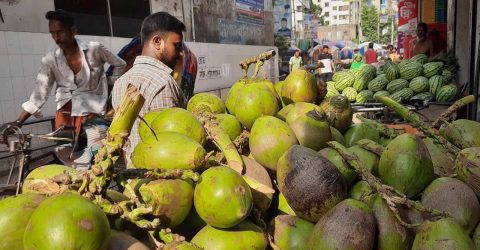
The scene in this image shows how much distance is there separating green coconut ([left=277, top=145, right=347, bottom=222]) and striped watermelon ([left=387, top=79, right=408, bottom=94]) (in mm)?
4799

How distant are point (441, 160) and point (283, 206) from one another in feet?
2.87

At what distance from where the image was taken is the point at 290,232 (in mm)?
1516

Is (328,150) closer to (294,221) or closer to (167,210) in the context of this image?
(294,221)

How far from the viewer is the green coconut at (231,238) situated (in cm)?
133

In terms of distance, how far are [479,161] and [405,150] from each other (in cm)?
30

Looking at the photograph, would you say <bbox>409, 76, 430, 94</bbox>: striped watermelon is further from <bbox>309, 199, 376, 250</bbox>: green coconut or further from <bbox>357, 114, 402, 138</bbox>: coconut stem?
<bbox>309, 199, 376, 250</bbox>: green coconut

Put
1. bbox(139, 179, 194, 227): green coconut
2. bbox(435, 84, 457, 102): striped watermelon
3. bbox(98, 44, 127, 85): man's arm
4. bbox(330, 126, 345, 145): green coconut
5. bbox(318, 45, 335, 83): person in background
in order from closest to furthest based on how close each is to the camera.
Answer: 1. bbox(139, 179, 194, 227): green coconut
2. bbox(330, 126, 345, 145): green coconut
3. bbox(98, 44, 127, 85): man's arm
4. bbox(435, 84, 457, 102): striped watermelon
5. bbox(318, 45, 335, 83): person in background

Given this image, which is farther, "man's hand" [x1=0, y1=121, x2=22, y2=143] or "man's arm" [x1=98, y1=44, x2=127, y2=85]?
"man's arm" [x1=98, y1=44, x2=127, y2=85]

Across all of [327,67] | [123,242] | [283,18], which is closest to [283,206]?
[123,242]

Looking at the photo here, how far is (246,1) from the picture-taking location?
1590 centimetres

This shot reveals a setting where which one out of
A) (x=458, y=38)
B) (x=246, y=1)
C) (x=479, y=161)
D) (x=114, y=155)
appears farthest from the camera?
(x=246, y=1)

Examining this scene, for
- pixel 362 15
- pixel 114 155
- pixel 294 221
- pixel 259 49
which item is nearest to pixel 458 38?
pixel 294 221

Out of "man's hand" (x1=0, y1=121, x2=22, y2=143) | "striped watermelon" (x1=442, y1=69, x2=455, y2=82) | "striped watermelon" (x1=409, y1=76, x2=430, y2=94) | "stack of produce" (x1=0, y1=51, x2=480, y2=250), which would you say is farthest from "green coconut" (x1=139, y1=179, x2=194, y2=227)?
"striped watermelon" (x1=442, y1=69, x2=455, y2=82)

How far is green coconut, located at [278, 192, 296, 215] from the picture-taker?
65.8 inches
